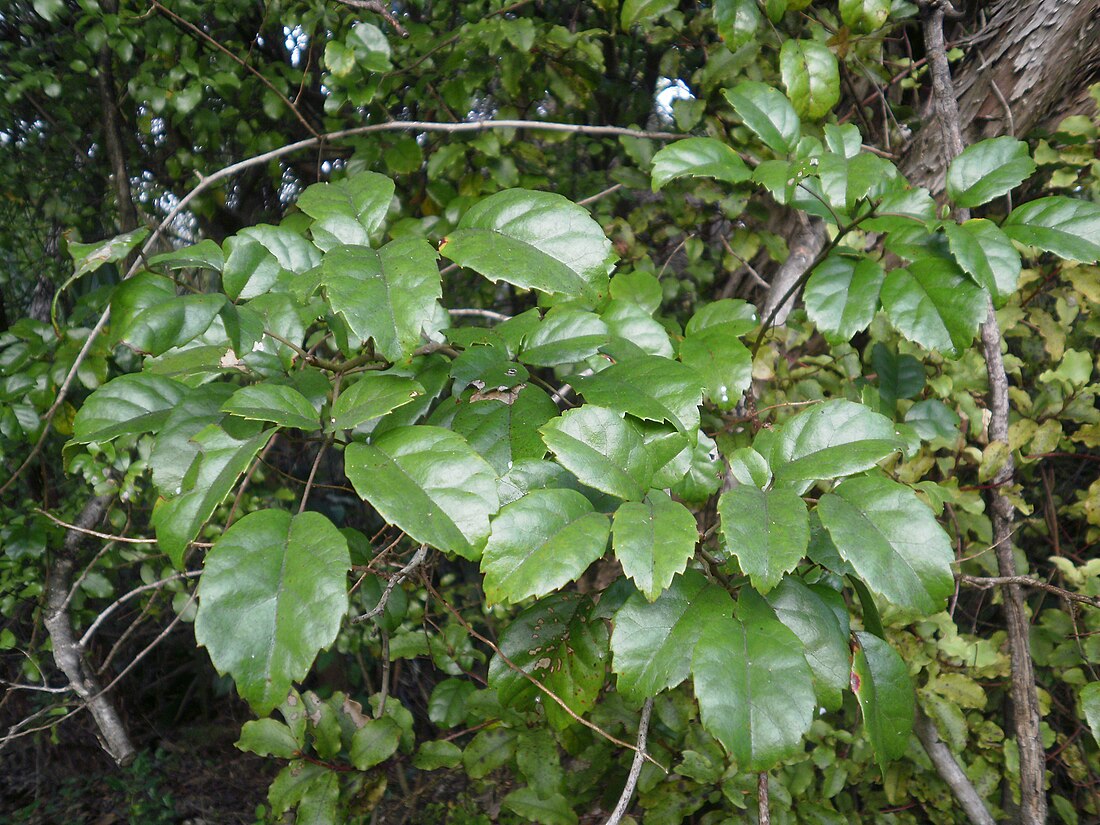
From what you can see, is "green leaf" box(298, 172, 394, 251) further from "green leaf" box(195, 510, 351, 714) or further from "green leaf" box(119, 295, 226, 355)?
"green leaf" box(195, 510, 351, 714)

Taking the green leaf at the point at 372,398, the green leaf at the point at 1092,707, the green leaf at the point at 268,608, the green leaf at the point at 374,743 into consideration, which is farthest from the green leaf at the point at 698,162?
the green leaf at the point at 374,743

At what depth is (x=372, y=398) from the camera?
2.48 ft

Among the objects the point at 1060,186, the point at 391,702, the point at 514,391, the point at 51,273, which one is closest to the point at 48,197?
the point at 51,273

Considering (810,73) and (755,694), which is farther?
(810,73)

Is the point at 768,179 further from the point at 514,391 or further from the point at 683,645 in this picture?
the point at 683,645

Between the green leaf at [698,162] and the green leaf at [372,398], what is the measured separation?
582 millimetres

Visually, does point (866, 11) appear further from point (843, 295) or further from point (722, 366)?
point (722, 366)

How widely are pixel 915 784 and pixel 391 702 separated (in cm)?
132

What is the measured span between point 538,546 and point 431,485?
120mm

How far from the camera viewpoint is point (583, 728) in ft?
4.25

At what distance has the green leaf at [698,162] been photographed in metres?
1.11

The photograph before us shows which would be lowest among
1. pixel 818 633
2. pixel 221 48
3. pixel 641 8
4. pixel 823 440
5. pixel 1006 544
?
pixel 1006 544

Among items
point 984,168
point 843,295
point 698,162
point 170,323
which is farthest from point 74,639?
point 984,168

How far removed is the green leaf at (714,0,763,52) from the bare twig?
1.24 feet
